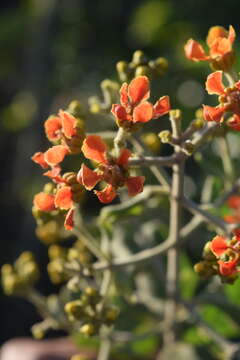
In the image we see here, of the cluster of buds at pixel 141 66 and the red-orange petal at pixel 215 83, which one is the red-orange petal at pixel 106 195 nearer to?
the red-orange petal at pixel 215 83

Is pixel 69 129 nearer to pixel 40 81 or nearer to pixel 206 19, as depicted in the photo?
pixel 206 19

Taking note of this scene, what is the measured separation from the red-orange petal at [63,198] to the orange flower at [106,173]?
35 millimetres

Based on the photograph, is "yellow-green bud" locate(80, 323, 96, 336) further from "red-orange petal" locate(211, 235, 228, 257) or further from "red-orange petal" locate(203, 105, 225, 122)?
"red-orange petal" locate(203, 105, 225, 122)

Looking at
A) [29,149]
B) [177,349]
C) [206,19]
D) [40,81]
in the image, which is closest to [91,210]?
[29,149]

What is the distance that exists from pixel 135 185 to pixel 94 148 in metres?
0.07

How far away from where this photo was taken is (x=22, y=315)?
8.28 ft

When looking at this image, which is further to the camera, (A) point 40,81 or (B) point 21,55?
(B) point 21,55

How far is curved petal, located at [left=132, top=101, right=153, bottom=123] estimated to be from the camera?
0.77 m

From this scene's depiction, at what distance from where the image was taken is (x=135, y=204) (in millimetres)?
1105

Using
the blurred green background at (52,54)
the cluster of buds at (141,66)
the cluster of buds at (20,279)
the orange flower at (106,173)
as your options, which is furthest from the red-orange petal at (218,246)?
the blurred green background at (52,54)

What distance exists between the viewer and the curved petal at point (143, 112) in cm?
77

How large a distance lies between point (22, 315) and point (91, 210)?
50 centimetres

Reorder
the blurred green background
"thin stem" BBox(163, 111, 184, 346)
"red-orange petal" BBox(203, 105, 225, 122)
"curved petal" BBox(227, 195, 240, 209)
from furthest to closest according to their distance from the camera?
1. the blurred green background
2. "curved petal" BBox(227, 195, 240, 209)
3. "thin stem" BBox(163, 111, 184, 346)
4. "red-orange petal" BBox(203, 105, 225, 122)

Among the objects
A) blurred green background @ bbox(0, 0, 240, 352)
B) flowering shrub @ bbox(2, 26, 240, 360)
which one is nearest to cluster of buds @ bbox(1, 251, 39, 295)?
flowering shrub @ bbox(2, 26, 240, 360)
